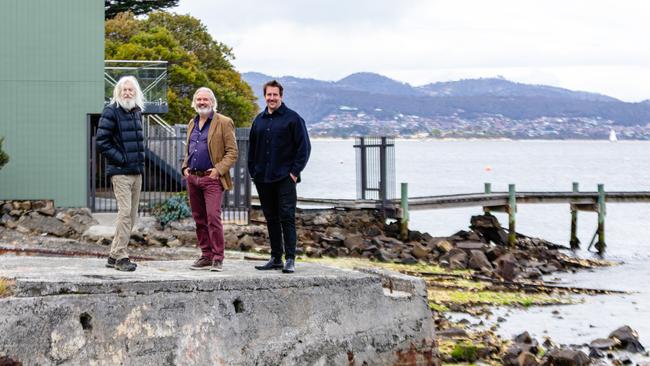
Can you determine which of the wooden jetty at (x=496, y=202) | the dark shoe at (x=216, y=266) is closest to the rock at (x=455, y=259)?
the wooden jetty at (x=496, y=202)

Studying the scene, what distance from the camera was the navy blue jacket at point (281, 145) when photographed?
11.0m

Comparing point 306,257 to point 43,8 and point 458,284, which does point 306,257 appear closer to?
point 458,284

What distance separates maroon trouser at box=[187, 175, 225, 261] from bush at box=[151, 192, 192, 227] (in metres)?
13.4

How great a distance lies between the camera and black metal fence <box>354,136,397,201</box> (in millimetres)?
31234

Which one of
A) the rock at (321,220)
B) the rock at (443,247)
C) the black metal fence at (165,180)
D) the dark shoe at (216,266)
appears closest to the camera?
the dark shoe at (216,266)

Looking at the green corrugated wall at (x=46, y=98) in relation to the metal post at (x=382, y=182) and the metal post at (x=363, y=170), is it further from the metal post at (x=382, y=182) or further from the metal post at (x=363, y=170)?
the metal post at (x=382, y=182)

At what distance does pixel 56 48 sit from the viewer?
25.1 metres

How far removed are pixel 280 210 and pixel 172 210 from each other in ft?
46.1

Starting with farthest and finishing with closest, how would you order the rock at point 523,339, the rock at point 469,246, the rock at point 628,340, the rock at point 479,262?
the rock at point 469,246 < the rock at point 479,262 < the rock at point 628,340 < the rock at point 523,339

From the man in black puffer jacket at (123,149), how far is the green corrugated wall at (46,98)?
14.6 m

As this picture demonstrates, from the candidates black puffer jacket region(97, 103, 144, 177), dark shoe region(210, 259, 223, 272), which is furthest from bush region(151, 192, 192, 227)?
black puffer jacket region(97, 103, 144, 177)

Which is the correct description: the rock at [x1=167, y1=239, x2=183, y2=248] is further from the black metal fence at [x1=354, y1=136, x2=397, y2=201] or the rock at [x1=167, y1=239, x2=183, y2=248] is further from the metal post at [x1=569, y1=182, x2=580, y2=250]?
the metal post at [x1=569, y1=182, x2=580, y2=250]

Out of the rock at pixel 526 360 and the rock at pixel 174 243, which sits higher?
the rock at pixel 174 243

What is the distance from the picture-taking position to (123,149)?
10578 mm
